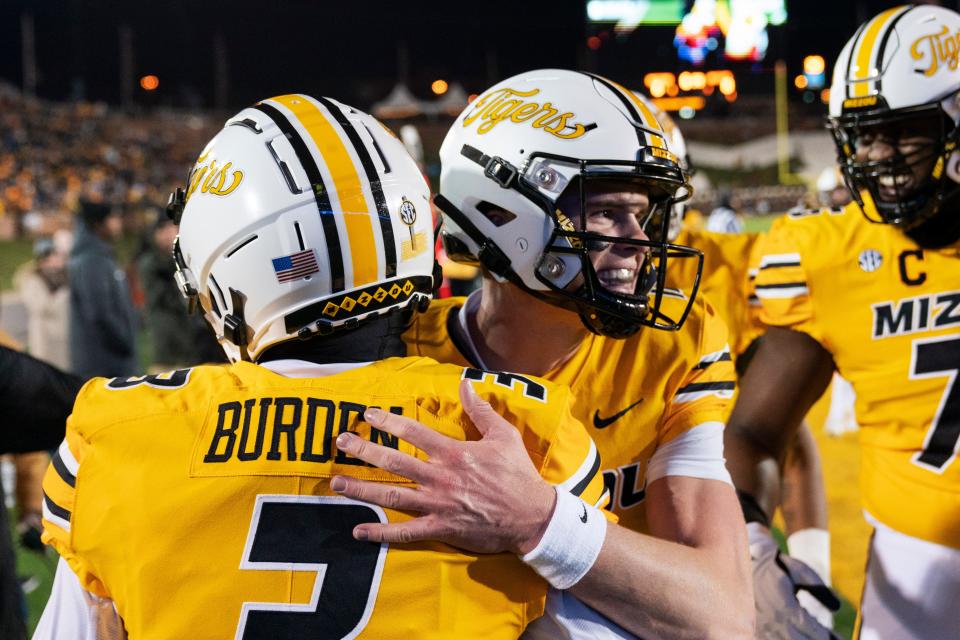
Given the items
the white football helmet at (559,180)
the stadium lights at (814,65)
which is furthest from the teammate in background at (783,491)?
the stadium lights at (814,65)

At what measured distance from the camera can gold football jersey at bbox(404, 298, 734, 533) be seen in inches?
71.3

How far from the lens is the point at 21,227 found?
1798cm

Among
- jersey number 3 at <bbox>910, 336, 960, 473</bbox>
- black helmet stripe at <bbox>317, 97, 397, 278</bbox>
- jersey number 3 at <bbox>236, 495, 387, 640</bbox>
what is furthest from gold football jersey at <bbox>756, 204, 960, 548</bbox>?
jersey number 3 at <bbox>236, 495, 387, 640</bbox>

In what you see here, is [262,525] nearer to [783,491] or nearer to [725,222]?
[783,491]

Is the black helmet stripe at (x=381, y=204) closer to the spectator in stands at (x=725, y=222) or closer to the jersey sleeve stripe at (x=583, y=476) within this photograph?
the jersey sleeve stripe at (x=583, y=476)

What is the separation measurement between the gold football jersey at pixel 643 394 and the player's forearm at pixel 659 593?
420 millimetres

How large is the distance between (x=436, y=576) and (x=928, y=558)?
1.80m

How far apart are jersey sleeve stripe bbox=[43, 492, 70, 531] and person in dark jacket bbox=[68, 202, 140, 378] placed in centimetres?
517

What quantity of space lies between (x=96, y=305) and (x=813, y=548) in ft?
16.2

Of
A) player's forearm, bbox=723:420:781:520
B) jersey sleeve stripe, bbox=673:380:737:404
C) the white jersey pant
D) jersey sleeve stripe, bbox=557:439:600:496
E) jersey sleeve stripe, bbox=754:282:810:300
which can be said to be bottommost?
the white jersey pant

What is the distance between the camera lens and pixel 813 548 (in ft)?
11.6

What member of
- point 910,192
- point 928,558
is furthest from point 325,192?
point 928,558

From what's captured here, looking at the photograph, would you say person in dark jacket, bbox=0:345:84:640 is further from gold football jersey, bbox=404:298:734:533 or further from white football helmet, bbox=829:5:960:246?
white football helmet, bbox=829:5:960:246

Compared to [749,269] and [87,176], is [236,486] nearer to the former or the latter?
[749,269]
